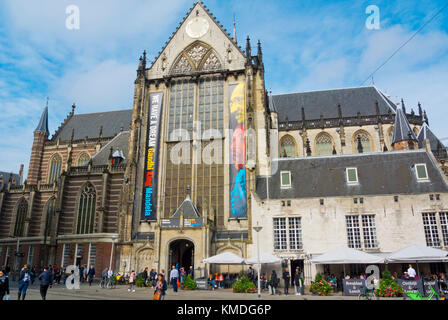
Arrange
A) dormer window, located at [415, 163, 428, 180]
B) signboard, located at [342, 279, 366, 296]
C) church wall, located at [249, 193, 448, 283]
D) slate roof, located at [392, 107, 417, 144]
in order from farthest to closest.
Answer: slate roof, located at [392, 107, 417, 144] < dormer window, located at [415, 163, 428, 180] < church wall, located at [249, 193, 448, 283] < signboard, located at [342, 279, 366, 296]

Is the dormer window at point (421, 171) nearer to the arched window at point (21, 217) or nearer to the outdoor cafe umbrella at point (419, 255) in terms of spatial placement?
the outdoor cafe umbrella at point (419, 255)

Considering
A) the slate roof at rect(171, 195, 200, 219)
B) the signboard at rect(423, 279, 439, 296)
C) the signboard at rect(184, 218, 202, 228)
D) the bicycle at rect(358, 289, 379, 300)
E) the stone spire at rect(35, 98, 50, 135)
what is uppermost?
the stone spire at rect(35, 98, 50, 135)

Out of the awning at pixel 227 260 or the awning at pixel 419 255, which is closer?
the awning at pixel 419 255

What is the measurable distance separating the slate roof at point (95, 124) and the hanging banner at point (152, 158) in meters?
15.7

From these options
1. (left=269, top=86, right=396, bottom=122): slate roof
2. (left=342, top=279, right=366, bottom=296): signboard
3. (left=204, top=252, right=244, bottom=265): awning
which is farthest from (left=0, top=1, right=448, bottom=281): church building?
(left=342, top=279, right=366, bottom=296): signboard

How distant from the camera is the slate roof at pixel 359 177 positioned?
86.4 feet

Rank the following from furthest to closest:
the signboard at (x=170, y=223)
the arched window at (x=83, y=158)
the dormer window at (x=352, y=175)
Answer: the arched window at (x=83, y=158), the signboard at (x=170, y=223), the dormer window at (x=352, y=175)

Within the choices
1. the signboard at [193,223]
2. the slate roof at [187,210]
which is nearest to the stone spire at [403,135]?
the slate roof at [187,210]

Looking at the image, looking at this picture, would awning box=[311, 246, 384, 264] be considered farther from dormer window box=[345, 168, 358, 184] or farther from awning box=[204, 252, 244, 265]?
dormer window box=[345, 168, 358, 184]

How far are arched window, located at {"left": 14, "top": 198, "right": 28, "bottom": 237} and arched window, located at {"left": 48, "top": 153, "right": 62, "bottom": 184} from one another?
769cm

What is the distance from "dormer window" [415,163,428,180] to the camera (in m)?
26.5

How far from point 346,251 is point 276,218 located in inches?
285

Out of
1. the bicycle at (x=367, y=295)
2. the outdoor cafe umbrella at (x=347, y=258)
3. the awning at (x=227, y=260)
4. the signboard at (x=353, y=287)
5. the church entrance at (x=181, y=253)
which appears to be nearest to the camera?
the bicycle at (x=367, y=295)

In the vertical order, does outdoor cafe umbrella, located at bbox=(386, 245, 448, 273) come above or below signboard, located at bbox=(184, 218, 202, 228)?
below
